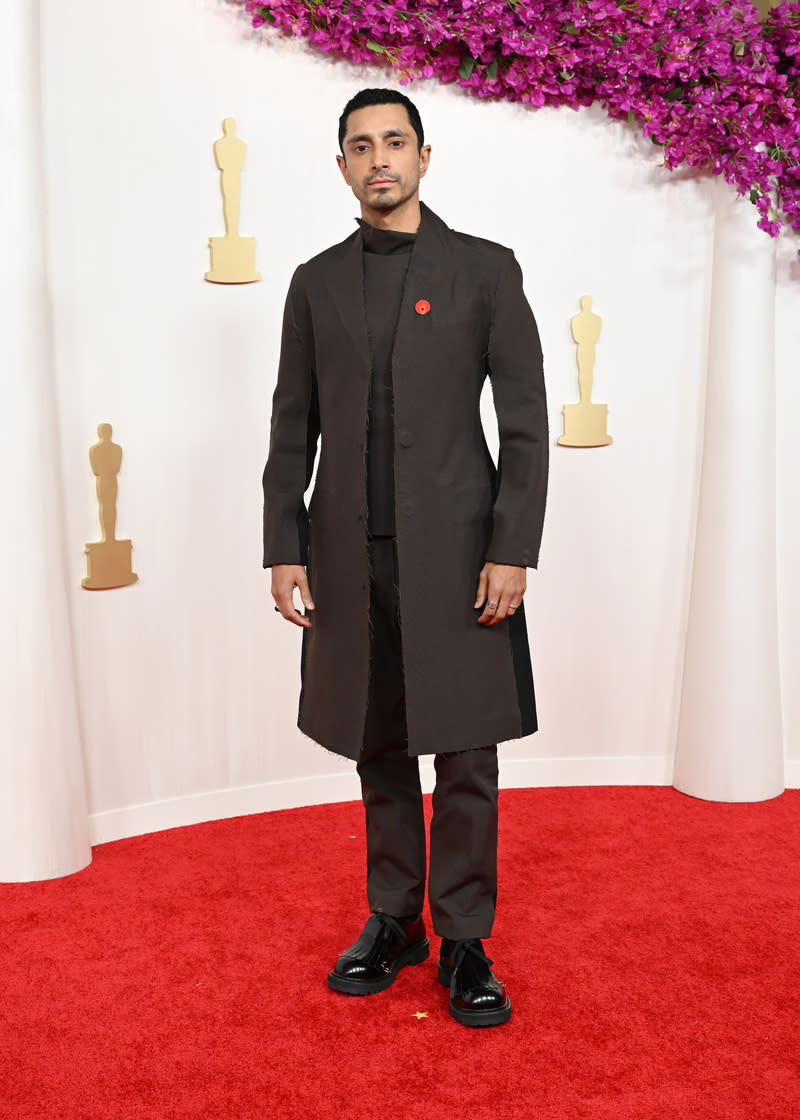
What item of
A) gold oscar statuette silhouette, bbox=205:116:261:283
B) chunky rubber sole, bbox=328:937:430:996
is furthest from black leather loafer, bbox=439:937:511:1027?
gold oscar statuette silhouette, bbox=205:116:261:283

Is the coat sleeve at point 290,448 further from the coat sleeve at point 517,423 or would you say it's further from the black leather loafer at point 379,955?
the black leather loafer at point 379,955

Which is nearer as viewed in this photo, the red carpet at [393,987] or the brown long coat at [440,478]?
the red carpet at [393,987]

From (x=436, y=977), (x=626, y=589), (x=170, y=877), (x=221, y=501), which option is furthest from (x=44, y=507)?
(x=626, y=589)

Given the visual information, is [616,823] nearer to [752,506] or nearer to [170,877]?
[752,506]

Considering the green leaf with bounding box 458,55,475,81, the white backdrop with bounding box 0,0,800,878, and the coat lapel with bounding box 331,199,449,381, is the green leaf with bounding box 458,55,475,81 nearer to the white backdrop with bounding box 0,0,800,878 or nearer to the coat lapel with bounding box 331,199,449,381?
the white backdrop with bounding box 0,0,800,878

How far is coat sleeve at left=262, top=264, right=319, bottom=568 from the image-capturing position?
6.84 ft

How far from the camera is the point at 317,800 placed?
10.3 feet

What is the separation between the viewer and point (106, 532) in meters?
2.86

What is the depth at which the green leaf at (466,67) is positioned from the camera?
297cm

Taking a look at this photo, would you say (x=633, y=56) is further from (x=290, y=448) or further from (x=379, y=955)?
(x=379, y=955)

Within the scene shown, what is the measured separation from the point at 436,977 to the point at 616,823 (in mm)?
982

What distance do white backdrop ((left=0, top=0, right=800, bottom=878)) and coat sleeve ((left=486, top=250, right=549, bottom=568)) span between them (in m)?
1.15

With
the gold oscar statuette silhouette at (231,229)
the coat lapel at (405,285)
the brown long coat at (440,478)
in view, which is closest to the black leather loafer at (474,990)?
the brown long coat at (440,478)

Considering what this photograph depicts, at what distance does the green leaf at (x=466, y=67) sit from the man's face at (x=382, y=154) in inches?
44.9
